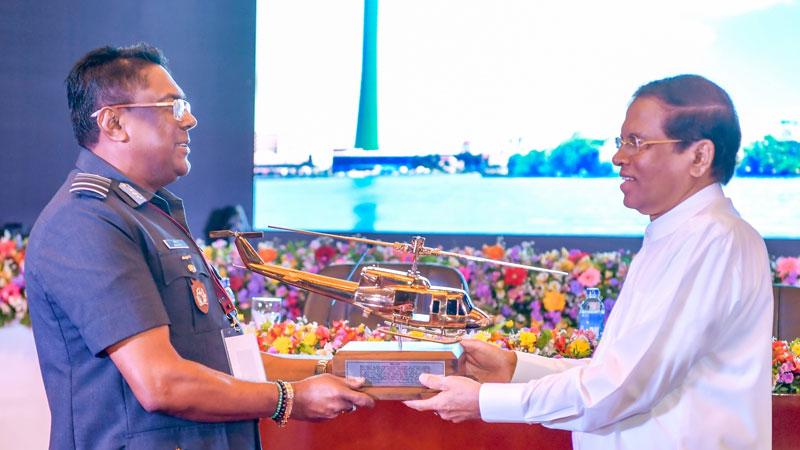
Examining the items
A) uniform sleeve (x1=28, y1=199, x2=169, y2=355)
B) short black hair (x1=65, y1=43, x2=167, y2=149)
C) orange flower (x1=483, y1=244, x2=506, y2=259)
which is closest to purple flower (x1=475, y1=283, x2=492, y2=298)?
orange flower (x1=483, y1=244, x2=506, y2=259)

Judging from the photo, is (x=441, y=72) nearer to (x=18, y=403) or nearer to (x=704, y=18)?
(x=704, y=18)

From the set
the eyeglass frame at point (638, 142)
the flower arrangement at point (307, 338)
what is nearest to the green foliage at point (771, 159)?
the flower arrangement at point (307, 338)

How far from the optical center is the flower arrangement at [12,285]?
378cm

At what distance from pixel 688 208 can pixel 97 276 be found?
1.26 metres

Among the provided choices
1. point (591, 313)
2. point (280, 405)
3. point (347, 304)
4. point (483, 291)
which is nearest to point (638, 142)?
point (280, 405)

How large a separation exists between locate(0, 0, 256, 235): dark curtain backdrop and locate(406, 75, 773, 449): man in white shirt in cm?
400

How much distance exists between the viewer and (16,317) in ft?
12.5

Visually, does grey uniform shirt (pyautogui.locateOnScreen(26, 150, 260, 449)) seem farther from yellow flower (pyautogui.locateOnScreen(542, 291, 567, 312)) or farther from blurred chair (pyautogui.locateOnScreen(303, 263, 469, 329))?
yellow flower (pyautogui.locateOnScreen(542, 291, 567, 312))

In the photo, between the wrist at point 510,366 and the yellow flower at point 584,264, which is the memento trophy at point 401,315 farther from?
the yellow flower at point 584,264

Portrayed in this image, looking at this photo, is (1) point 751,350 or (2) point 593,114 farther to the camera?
(2) point 593,114

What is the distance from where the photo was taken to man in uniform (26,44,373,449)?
1774 millimetres

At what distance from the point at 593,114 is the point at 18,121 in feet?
10.9

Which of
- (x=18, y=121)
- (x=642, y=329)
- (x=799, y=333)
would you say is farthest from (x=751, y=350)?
(x=18, y=121)

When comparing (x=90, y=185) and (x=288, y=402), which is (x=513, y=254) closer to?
(x=288, y=402)
